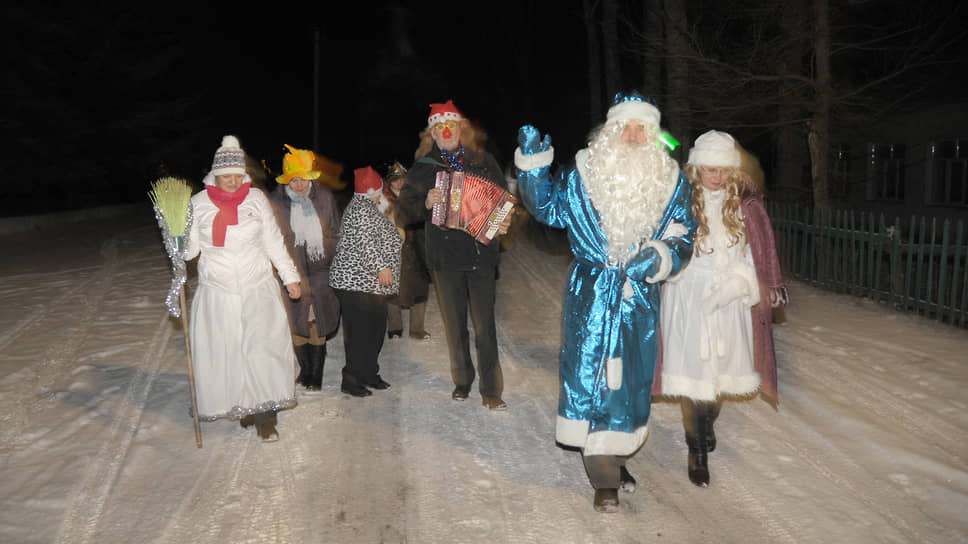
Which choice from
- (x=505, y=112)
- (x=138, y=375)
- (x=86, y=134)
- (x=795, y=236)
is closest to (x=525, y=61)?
(x=505, y=112)

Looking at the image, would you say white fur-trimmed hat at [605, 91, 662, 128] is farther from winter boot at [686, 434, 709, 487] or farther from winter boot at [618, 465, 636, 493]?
winter boot at [618, 465, 636, 493]

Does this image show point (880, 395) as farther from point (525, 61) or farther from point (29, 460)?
point (525, 61)

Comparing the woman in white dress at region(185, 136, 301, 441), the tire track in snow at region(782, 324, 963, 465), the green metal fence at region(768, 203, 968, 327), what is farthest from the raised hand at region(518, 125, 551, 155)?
the green metal fence at region(768, 203, 968, 327)

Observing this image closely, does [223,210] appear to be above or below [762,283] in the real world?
above

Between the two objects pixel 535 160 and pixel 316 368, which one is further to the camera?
pixel 316 368

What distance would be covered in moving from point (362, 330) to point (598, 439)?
2.74 meters

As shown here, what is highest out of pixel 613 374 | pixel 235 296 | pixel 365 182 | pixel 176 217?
pixel 365 182

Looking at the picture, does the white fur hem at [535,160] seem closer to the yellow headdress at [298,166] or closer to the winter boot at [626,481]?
the winter boot at [626,481]

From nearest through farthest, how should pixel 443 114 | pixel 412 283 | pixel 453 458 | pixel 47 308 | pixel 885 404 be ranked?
pixel 453 458, pixel 443 114, pixel 885 404, pixel 412 283, pixel 47 308

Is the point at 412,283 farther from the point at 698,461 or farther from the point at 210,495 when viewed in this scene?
the point at 698,461

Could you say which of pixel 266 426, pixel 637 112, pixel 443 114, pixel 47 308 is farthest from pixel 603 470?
pixel 47 308

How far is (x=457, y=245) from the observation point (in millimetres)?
5719

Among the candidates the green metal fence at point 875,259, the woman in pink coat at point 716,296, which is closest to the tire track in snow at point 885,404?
the woman in pink coat at point 716,296

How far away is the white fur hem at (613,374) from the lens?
4.04 meters
